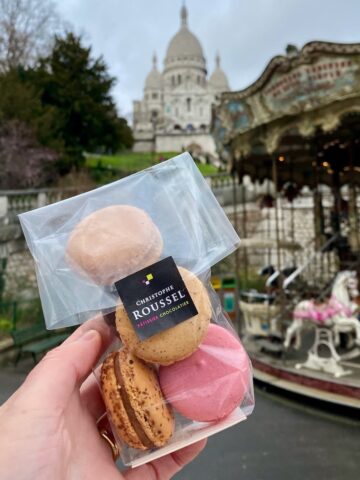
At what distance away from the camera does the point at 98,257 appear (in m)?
1.40

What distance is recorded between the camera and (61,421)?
4.59 ft

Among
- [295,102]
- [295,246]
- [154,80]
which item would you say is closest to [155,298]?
[295,102]

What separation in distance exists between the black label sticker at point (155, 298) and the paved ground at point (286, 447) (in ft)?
11.8

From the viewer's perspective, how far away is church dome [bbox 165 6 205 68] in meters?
87.8

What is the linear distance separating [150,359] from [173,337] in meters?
0.11

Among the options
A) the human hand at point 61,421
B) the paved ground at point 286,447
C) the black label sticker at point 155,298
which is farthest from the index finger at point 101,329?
the paved ground at point 286,447

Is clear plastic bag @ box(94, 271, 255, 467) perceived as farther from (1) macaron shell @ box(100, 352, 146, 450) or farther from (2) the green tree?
(2) the green tree

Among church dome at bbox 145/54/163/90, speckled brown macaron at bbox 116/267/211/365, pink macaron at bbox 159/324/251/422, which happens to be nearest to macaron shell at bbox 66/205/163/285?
speckled brown macaron at bbox 116/267/211/365

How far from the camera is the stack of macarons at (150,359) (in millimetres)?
1355

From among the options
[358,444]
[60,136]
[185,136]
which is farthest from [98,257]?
[185,136]

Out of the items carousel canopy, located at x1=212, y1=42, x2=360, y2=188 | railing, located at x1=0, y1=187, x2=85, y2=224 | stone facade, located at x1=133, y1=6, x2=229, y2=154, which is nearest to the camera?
carousel canopy, located at x1=212, y1=42, x2=360, y2=188

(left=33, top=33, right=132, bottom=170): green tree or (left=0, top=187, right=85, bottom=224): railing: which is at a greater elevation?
(left=33, top=33, right=132, bottom=170): green tree

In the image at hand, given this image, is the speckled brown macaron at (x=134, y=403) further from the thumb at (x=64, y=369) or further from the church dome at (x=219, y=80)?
the church dome at (x=219, y=80)

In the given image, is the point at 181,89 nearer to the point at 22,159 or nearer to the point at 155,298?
the point at 22,159
